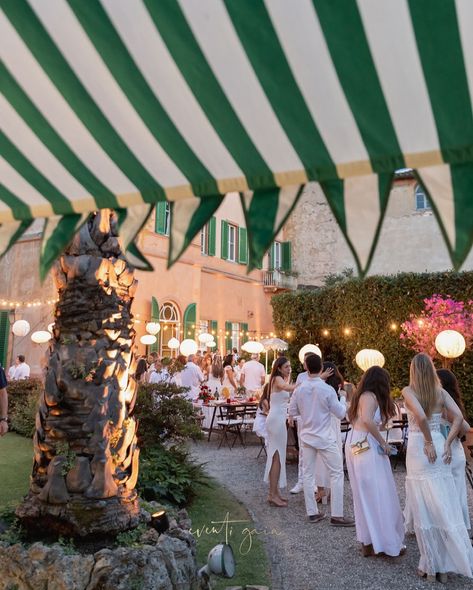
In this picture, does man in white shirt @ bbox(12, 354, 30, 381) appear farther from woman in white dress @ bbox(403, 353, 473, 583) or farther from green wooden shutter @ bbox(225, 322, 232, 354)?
woman in white dress @ bbox(403, 353, 473, 583)

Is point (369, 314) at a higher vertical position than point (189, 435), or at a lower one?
higher

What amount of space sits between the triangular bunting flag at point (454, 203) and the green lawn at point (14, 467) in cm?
510

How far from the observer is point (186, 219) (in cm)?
190

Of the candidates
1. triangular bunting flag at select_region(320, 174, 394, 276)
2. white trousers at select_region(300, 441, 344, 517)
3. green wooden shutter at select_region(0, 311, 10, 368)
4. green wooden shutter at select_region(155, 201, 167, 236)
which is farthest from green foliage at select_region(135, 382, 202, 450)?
green wooden shutter at select_region(0, 311, 10, 368)

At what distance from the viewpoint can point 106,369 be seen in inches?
172

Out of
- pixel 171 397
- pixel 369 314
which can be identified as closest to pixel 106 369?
pixel 171 397

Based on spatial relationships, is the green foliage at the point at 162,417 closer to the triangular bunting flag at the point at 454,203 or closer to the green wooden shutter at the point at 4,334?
the triangular bunting flag at the point at 454,203

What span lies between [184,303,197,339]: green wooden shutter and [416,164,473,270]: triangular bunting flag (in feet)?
58.3

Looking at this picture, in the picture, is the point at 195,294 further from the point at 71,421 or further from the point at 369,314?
the point at 71,421

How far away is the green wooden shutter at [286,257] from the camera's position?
25641mm

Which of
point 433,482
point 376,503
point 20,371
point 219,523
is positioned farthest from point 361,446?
point 20,371

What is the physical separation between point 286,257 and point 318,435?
20363 millimetres

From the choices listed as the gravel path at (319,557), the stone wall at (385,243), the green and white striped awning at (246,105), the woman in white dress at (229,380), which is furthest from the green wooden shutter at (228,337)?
the green and white striped awning at (246,105)

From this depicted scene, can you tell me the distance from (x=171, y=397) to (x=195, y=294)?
1299 cm
